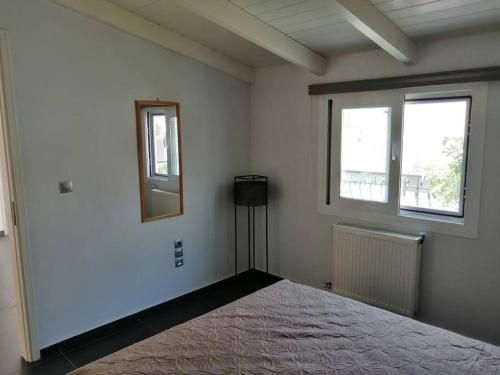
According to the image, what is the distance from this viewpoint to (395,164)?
2871 millimetres

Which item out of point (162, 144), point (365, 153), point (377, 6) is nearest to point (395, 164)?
point (365, 153)

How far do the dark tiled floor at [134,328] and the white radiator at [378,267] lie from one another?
0.94 m

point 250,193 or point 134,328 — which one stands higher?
point 250,193

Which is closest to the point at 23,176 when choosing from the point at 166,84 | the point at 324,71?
the point at 166,84

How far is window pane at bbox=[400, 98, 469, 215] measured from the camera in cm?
266

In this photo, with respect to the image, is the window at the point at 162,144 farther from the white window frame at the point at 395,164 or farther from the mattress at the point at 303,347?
the mattress at the point at 303,347

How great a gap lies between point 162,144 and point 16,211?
3.78ft

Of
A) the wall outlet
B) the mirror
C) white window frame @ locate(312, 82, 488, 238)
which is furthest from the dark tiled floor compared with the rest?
white window frame @ locate(312, 82, 488, 238)

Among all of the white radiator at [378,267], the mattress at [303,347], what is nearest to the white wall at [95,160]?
the mattress at [303,347]

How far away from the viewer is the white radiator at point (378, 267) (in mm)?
2764

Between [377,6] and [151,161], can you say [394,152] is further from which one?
[151,161]

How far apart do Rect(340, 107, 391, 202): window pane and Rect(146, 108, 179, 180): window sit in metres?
1.45

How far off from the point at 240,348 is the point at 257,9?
6.53 feet

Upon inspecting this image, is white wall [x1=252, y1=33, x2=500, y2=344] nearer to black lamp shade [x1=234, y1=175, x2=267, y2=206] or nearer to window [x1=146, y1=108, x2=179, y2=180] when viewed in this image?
black lamp shade [x1=234, y1=175, x2=267, y2=206]
